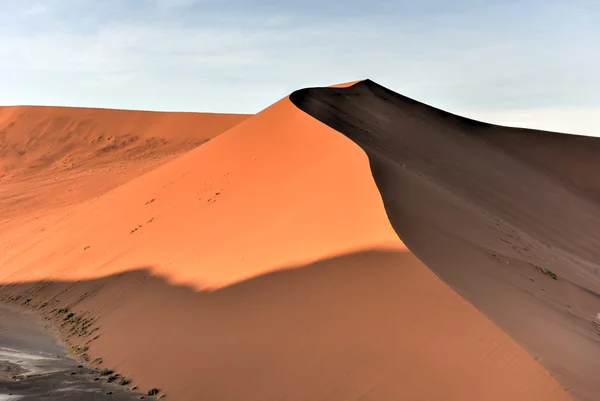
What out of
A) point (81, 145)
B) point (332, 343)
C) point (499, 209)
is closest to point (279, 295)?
point (332, 343)

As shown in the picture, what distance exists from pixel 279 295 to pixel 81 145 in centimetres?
3428

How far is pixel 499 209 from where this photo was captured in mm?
16266

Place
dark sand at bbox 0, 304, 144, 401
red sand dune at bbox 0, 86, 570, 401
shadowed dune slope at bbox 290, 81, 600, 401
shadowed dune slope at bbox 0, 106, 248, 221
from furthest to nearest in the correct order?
shadowed dune slope at bbox 0, 106, 248, 221 → shadowed dune slope at bbox 290, 81, 600, 401 → dark sand at bbox 0, 304, 144, 401 → red sand dune at bbox 0, 86, 570, 401

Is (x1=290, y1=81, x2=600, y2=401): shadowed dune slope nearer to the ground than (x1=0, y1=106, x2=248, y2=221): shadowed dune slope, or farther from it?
nearer to the ground

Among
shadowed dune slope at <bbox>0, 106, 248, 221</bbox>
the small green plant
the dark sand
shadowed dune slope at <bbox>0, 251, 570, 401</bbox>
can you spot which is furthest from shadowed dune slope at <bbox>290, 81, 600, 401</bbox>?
shadowed dune slope at <bbox>0, 106, 248, 221</bbox>

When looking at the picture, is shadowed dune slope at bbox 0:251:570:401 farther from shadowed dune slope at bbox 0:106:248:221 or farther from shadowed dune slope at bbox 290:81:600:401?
shadowed dune slope at bbox 0:106:248:221

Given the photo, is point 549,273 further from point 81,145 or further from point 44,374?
point 81,145

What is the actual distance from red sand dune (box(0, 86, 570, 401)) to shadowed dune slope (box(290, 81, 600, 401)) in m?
0.39

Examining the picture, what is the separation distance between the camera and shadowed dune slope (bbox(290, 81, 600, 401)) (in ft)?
21.9

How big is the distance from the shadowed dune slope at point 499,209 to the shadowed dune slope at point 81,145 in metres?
12.1

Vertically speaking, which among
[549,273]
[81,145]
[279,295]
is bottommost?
[549,273]

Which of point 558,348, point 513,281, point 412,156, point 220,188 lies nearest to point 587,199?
point 412,156

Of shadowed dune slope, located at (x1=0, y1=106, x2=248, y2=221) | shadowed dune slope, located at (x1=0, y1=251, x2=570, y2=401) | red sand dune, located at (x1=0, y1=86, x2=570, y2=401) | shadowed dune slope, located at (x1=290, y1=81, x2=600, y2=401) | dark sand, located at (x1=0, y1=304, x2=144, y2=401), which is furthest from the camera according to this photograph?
shadowed dune slope, located at (x1=0, y1=106, x2=248, y2=221)

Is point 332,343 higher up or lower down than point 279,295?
lower down
